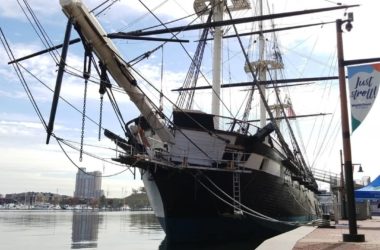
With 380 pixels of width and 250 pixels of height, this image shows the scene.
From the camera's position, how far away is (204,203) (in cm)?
2003

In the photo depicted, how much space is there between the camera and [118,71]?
17.1 m

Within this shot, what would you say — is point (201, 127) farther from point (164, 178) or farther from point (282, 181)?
point (282, 181)

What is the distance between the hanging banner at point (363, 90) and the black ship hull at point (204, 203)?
8300mm

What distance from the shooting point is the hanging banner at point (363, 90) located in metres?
11.4

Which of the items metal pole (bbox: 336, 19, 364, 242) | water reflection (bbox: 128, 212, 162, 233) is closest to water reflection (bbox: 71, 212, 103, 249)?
water reflection (bbox: 128, 212, 162, 233)

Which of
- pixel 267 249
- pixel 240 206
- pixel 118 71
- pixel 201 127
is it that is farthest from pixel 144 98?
pixel 267 249

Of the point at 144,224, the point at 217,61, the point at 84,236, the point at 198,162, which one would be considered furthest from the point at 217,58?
the point at 144,224

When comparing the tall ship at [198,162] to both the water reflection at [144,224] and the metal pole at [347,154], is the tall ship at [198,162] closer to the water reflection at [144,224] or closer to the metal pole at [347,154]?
the metal pole at [347,154]

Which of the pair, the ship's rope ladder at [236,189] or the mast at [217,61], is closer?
the ship's rope ladder at [236,189]

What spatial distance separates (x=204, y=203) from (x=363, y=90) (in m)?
10.3

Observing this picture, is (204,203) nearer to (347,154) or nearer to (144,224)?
(347,154)

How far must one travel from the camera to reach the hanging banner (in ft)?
37.4

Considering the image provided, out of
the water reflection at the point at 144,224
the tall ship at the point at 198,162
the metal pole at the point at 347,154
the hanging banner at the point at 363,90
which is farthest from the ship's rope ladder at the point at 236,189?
the water reflection at the point at 144,224

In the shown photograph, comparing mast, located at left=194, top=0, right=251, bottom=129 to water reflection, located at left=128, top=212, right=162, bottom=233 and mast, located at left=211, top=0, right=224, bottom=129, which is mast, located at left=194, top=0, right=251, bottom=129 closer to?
mast, located at left=211, top=0, right=224, bottom=129
